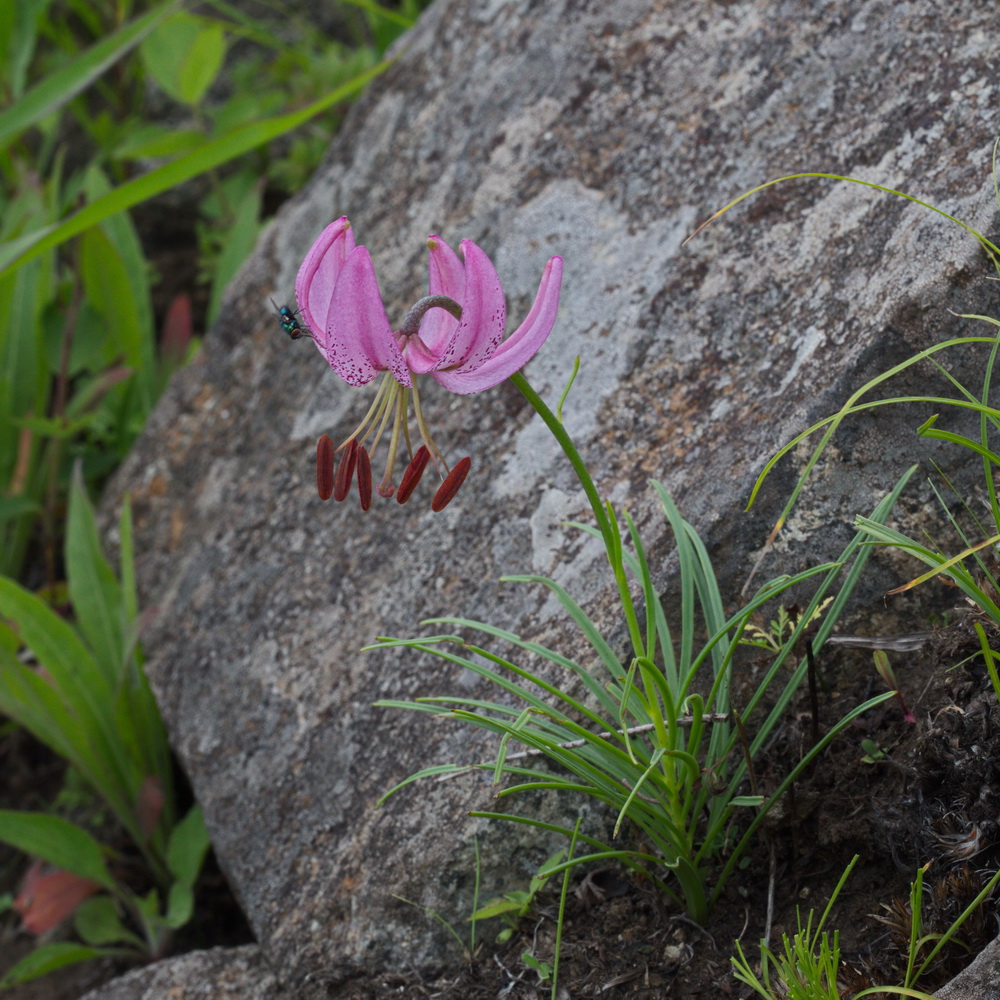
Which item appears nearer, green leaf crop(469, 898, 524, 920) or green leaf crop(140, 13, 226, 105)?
green leaf crop(469, 898, 524, 920)

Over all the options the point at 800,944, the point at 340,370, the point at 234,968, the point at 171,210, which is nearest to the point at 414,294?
the point at 340,370

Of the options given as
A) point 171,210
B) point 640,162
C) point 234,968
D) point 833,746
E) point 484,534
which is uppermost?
point 171,210

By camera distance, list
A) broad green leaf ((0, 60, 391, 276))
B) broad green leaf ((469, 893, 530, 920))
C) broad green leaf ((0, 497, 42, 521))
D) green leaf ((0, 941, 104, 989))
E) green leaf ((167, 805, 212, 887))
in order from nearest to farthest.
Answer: broad green leaf ((469, 893, 530, 920)) → green leaf ((0, 941, 104, 989)) → green leaf ((167, 805, 212, 887)) → broad green leaf ((0, 60, 391, 276)) → broad green leaf ((0, 497, 42, 521))

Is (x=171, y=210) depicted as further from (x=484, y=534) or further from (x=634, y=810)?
(x=634, y=810)

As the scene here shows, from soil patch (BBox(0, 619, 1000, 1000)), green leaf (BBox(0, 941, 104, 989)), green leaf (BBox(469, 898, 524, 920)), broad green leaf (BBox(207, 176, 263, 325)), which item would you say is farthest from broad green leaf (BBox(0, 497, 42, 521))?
green leaf (BBox(469, 898, 524, 920))

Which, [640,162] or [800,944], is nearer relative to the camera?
[800,944]

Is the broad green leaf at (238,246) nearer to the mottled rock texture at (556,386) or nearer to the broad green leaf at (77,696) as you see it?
the mottled rock texture at (556,386)

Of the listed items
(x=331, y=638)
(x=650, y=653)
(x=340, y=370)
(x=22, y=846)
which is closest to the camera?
(x=340, y=370)

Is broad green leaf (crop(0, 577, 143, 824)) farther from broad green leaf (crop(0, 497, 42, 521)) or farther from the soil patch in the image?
the soil patch
